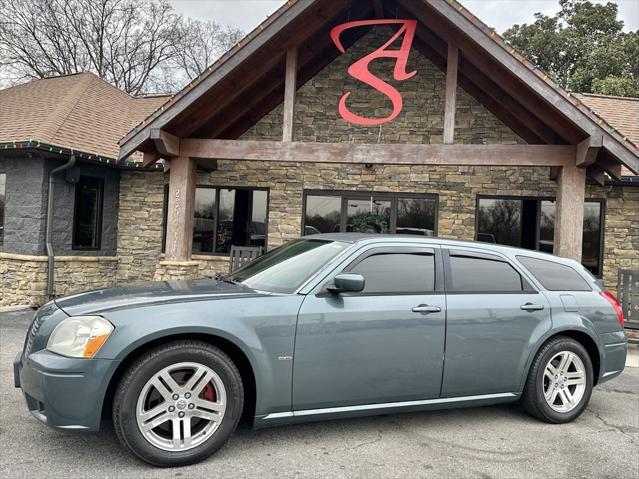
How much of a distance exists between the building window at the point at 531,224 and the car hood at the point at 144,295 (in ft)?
24.4

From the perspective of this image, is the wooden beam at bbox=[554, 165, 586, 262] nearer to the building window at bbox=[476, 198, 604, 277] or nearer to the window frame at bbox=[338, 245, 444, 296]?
the building window at bbox=[476, 198, 604, 277]

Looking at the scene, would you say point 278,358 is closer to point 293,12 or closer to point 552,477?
point 552,477

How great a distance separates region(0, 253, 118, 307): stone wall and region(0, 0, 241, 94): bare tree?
21.6 m

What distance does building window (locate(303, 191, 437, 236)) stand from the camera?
395 inches

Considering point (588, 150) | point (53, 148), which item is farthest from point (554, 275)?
point (53, 148)

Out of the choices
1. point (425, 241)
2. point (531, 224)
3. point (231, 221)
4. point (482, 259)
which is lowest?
point (482, 259)

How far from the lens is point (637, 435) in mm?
3920

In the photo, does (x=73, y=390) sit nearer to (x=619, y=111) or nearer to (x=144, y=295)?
(x=144, y=295)

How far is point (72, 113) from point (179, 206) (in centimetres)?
497

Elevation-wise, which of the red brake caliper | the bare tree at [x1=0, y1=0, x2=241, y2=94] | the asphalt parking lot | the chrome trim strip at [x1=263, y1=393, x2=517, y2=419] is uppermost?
the bare tree at [x1=0, y1=0, x2=241, y2=94]

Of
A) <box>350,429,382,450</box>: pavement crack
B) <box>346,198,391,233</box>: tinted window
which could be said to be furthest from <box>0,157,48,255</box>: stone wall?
<box>350,429,382,450</box>: pavement crack

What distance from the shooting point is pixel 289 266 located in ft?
12.5

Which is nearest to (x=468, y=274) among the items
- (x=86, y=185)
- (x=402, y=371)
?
(x=402, y=371)

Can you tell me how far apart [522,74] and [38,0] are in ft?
92.3
